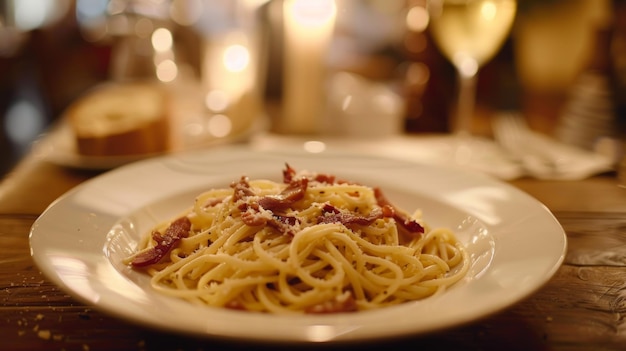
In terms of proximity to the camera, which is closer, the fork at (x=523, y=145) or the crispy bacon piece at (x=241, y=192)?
the crispy bacon piece at (x=241, y=192)

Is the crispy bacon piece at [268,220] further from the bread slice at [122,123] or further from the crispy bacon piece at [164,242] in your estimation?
the bread slice at [122,123]

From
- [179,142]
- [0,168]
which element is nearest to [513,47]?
[179,142]

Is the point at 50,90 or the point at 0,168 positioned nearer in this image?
the point at 0,168

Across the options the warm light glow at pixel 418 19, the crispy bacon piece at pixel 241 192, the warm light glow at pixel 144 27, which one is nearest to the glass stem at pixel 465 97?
the warm light glow at pixel 418 19

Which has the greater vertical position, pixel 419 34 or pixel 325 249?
pixel 419 34

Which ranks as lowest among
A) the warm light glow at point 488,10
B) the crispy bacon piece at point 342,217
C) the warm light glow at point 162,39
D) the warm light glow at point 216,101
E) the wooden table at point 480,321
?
the wooden table at point 480,321

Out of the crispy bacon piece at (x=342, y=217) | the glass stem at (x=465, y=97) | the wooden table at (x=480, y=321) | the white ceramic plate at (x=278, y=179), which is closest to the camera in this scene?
the white ceramic plate at (x=278, y=179)

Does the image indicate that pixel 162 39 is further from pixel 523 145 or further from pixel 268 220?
pixel 268 220

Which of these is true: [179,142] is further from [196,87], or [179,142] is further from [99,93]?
[196,87]
